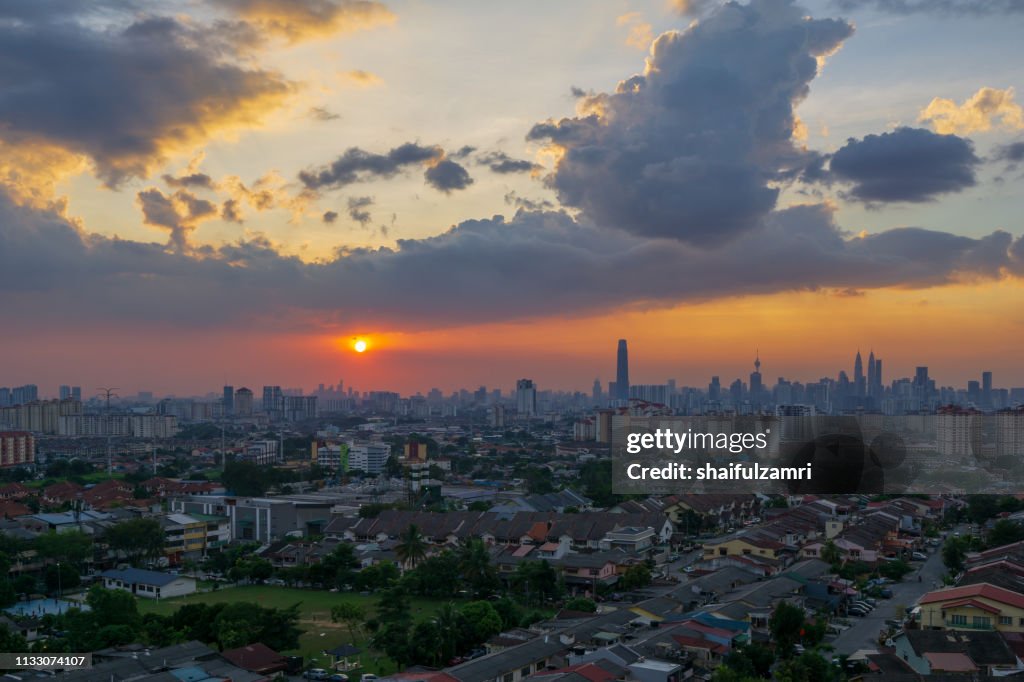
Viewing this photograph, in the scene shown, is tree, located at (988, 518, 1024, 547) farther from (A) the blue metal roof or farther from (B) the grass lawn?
(A) the blue metal roof

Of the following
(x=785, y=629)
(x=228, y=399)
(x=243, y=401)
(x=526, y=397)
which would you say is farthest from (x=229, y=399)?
(x=785, y=629)

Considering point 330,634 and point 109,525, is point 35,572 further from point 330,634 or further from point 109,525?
point 330,634

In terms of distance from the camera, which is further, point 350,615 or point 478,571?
point 478,571

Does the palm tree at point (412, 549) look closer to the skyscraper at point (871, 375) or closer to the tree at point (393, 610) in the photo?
the tree at point (393, 610)

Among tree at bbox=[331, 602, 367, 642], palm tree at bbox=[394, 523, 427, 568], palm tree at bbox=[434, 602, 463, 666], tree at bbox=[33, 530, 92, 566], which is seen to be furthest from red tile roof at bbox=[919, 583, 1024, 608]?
tree at bbox=[33, 530, 92, 566]

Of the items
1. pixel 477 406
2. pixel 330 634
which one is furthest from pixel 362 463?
pixel 477 406

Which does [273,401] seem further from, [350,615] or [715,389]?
[350,615]
